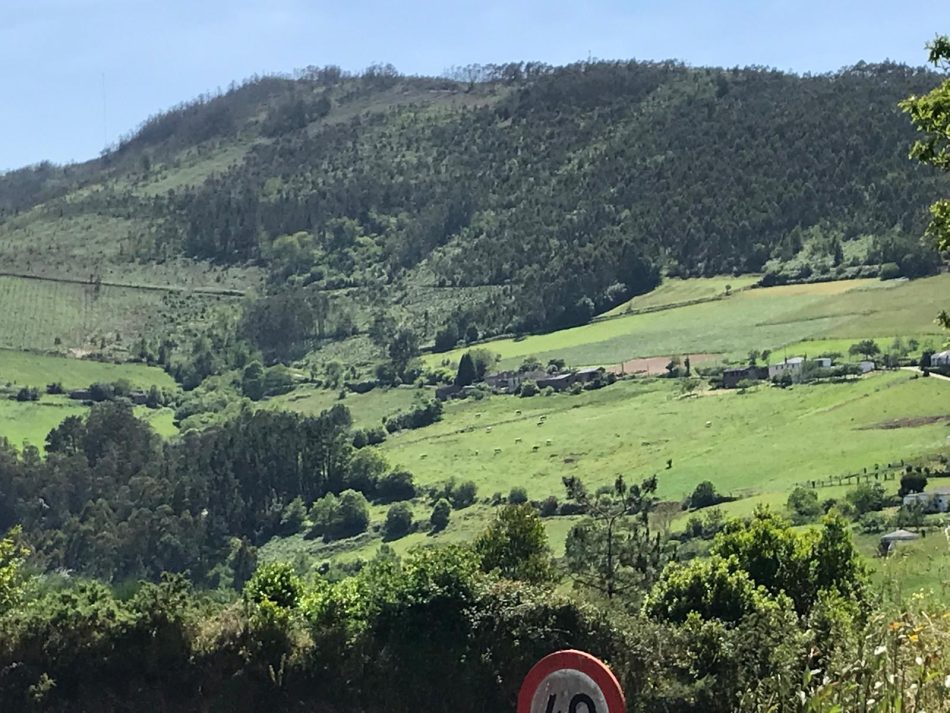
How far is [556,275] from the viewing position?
14450 cm

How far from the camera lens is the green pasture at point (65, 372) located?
389 ft

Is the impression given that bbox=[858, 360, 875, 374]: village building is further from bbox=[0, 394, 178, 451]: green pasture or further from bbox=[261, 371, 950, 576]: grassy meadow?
bbox=[0, 394, 178, 451]: green pasture

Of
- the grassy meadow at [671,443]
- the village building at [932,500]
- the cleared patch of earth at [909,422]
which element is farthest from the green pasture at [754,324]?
the village building at [932,500]

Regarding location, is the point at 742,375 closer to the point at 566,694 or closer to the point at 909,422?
the point at 909,422

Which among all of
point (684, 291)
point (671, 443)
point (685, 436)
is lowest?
point (671, 443)

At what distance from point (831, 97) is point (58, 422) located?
351 feet

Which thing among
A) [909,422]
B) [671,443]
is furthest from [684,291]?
[909,422]

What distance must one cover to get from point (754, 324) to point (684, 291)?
2378cm

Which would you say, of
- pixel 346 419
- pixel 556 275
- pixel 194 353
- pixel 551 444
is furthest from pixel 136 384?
pixel 551 444

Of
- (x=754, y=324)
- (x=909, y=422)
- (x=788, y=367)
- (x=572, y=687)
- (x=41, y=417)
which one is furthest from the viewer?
(x=41, y=417)

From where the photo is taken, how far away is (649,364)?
101625 millimetres

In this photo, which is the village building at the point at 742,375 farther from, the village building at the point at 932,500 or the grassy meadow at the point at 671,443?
the village building at the point at 932,500

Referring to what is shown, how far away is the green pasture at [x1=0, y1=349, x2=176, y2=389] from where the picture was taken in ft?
389

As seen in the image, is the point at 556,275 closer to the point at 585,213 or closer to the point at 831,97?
the point at 585,213
